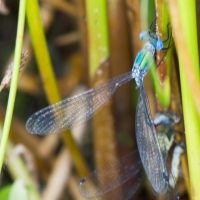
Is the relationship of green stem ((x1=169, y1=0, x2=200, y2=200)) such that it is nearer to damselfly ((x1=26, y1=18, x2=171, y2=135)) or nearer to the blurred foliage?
the blurred foliage

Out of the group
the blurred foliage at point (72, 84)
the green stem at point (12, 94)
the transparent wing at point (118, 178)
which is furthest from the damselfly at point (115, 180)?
the green stem at point (12, 94)

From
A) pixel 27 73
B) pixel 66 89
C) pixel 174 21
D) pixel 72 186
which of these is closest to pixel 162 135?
pixel 174 21

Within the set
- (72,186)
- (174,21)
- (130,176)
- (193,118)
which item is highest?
(174,21)

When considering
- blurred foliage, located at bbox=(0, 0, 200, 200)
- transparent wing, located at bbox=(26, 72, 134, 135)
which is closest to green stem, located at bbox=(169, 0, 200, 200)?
blurred foliage, located at bbox=(0, 0, 200, 200)

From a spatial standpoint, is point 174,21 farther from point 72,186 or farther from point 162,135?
point 72,186

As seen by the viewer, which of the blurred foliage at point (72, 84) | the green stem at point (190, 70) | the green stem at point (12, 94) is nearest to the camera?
the green stem at point (190, 70)

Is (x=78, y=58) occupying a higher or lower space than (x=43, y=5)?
lower

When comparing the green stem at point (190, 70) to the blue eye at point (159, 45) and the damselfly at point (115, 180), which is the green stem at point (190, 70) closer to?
the blue eye at point (159, 45)
